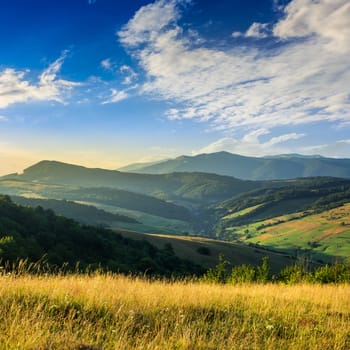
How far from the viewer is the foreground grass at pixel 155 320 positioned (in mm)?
5660

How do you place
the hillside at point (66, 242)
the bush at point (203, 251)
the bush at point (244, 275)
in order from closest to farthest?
the bush at point (244, 275), the hillside at point (66, 242), the bush at point (203, 251)

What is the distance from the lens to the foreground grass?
5660mm

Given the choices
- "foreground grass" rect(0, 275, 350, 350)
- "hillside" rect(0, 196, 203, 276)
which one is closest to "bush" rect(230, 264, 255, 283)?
"foreground grass" rect(0, 275, 350, 350)

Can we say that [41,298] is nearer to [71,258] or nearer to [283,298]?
[283,298]

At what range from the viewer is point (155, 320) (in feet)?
24.0

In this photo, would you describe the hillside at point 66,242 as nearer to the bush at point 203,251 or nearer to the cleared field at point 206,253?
the cleared field at point 206,253

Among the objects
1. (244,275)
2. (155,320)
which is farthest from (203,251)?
(155,320)

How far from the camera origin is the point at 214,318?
26.6 feet

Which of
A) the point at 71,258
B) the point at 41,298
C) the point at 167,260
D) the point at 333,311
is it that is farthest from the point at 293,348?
the point at 167,260

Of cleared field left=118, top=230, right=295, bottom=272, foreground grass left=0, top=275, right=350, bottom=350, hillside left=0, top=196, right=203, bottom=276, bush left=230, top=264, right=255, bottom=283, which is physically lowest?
cleared field left=118, top=230, right=295, bottom=272

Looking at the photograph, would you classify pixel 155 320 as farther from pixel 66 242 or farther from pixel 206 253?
pixel 206 253

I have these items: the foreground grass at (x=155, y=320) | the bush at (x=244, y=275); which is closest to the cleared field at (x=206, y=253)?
the bush at (x=244, y=275)

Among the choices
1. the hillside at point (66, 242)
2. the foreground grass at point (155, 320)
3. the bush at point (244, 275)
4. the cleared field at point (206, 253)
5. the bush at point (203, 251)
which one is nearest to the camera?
the foreground grass at point (155, 320)

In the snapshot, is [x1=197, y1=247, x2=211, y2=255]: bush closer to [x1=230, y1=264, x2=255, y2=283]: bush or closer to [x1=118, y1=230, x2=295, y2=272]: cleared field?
[x1=118, y1=230, x2=295, y2=272]: cleared field
